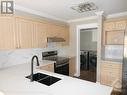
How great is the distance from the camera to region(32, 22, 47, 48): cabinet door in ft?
9.42

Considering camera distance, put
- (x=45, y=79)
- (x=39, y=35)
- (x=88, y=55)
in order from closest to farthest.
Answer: (x=45, y=79), (x=39, y=35), (x=88, y=55)

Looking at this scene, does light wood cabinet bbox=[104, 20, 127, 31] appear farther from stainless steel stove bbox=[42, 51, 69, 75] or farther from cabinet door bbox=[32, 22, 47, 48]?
cabinet door bbox=[32, 22, 47, 48]

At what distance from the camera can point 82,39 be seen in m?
6.34

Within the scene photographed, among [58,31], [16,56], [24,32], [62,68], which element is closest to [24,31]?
[24,32]

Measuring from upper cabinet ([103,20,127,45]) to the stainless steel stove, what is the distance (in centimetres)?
143

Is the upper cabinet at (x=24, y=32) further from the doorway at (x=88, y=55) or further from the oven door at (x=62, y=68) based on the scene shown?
the doorway at (x=88, y=55)

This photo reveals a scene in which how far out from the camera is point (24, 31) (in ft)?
8.54

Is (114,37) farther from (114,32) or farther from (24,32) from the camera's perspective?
(24,32)

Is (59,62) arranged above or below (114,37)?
below

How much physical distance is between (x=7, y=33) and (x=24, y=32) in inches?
16.4

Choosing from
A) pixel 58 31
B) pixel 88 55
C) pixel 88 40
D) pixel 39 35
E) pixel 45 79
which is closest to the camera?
pixel 45 79

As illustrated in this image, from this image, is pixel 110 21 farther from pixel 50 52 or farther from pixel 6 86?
pixel 6 86

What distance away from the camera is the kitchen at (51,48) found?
1.44m

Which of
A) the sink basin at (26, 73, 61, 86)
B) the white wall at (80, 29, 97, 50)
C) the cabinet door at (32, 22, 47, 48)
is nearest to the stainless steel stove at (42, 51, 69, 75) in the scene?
the cabinet door at (32, 22, 47, 48)
